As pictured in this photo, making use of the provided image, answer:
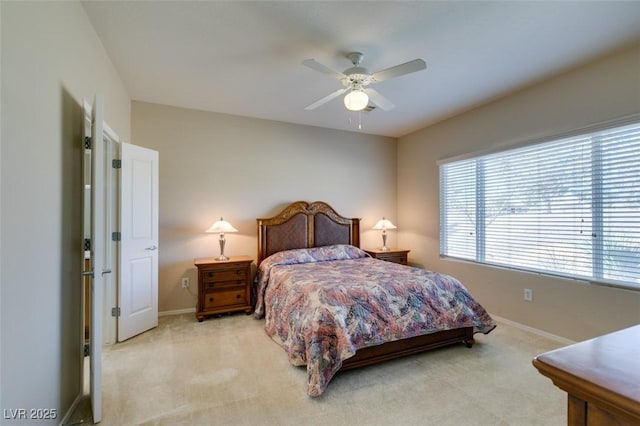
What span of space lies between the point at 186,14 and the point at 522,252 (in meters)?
4.10

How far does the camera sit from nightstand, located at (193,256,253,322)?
141 inches

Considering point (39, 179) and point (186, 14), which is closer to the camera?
point (39, 179)

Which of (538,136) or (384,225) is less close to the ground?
(538,136)

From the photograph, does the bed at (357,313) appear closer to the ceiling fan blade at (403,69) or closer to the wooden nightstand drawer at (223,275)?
the wooden nightstand drawer at (223,275)

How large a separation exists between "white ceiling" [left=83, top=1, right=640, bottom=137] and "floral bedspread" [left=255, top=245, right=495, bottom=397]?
2090 millimetres

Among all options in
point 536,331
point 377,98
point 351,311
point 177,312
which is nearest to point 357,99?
point 377,98

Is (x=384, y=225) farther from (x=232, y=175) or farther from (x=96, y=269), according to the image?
(x=96, y=269)

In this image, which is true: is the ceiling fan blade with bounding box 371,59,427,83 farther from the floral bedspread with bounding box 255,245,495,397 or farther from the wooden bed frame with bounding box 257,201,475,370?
the wooden bed frame with bounding box 257,201,475,370

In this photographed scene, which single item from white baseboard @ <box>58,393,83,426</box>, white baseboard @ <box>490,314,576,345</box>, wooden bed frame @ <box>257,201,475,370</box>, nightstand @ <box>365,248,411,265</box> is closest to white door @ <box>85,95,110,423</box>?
white baseboard @ <box>58,393,83,426</box>

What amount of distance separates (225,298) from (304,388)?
6.20ft

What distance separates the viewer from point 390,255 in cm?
473

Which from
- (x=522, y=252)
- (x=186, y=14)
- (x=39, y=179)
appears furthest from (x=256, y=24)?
(x=522, y=252)

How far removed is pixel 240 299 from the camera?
12.4 feet

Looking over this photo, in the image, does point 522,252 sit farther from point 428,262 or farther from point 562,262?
point 428,262
